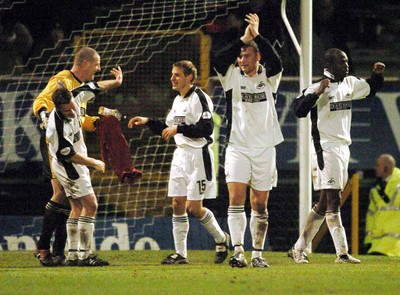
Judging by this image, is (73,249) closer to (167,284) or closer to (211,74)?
(167,284)

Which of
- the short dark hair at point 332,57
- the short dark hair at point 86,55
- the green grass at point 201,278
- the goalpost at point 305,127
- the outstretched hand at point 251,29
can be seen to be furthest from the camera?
the goalpost at point 305,127

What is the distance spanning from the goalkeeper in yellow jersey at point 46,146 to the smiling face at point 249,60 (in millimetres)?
1277

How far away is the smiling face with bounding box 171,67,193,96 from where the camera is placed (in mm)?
11078

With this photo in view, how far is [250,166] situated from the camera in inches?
417

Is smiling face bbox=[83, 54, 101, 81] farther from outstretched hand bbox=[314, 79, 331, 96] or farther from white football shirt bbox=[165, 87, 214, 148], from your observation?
outstretched hand bbox=[314, 79, 331, 96]

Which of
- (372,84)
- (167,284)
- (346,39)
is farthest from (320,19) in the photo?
(167,284)

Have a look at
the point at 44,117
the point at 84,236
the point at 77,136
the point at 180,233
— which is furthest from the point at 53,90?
the point at 180,233

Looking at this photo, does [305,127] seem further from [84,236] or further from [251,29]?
[84,236]

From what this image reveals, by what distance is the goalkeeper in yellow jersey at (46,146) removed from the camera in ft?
36.1

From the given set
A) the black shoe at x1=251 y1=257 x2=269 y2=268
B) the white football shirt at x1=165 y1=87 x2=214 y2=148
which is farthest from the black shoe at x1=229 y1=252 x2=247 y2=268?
the white football shirt at x1=165 y1=87 x2=214 y2=148

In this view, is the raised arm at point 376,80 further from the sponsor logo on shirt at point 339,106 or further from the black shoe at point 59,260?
the black shoe at point 59,260

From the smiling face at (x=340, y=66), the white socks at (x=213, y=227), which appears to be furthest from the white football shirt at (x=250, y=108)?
the white socks at (x=213, y=227)

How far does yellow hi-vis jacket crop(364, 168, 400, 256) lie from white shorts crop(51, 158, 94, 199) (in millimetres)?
6071

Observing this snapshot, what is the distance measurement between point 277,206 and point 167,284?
22.7 ft
